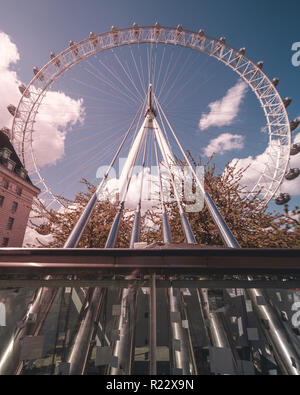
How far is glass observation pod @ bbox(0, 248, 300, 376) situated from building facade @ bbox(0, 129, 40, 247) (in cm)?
3009

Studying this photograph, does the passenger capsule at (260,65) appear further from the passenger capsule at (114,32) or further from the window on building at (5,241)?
the window on building at (5,241)

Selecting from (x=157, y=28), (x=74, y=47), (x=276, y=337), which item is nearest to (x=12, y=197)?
(x=74, y=47)

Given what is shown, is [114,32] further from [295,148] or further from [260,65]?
[295,148]

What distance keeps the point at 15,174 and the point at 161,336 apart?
36.5 m

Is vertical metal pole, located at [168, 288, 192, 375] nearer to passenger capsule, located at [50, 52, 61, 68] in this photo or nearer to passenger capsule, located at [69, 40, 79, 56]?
passenger capsule, located at [50, 52, 61, 68]

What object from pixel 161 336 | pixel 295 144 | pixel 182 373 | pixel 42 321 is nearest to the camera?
pixel 182 373

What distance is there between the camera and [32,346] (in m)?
2.22

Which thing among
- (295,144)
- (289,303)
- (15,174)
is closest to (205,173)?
(289,303)

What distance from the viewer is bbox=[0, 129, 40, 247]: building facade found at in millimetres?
29522

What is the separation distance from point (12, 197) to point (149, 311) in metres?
35.7

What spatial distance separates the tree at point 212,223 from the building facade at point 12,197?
57.1 ft

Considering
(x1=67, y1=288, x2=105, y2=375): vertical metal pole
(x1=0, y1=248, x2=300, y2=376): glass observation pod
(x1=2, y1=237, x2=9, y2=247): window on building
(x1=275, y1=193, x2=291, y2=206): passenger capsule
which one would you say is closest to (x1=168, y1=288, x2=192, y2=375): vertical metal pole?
(x1=0, y1=248, x2=300, y2=376): glass observation pod
